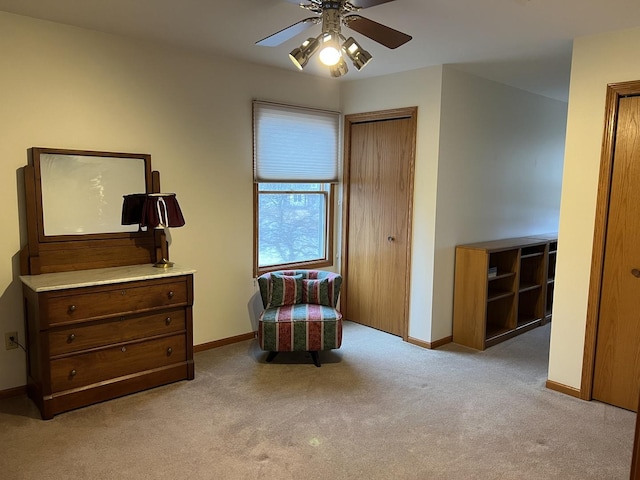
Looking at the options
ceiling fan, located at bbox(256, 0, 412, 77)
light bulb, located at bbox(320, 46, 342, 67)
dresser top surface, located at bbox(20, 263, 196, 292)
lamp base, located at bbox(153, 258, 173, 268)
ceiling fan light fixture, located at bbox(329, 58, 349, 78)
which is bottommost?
dresser top surface, located at bbox(20, 263, 196, 292)

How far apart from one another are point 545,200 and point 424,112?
2.29 meters

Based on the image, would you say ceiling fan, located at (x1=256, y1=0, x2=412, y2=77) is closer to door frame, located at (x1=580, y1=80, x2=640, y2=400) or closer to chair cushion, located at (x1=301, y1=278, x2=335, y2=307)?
door frame, located at (x1=580, y1=80, x2=640, y2=400)

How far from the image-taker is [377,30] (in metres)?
2.29

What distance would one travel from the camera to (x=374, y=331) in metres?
4.60

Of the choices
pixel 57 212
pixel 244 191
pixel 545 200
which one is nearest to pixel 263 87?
pixel 244 191

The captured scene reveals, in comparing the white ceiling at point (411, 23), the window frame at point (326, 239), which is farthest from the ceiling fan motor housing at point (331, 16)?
the window frame at point (326, 239)

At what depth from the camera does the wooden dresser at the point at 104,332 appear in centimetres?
281

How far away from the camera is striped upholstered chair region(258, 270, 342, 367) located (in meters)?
3.64

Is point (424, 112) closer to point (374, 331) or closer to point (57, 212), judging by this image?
point (374, 331)

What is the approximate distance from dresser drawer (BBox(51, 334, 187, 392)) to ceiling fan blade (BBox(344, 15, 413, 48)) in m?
2.27

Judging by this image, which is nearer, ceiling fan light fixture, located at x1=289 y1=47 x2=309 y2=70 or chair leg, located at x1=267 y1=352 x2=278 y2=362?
ceiling fan light fixture, located at x1=289 y1=47 x2=309 y2=70

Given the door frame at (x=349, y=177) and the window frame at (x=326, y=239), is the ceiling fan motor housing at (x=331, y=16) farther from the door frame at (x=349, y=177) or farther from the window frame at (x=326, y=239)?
the window frame at (x=326, y=239)

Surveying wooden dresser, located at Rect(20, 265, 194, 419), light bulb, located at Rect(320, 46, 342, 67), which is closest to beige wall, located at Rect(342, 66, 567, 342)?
light bulb, located at Rect(320, 46, 342, 67)

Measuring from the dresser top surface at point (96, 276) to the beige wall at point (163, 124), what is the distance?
0.31 meters
